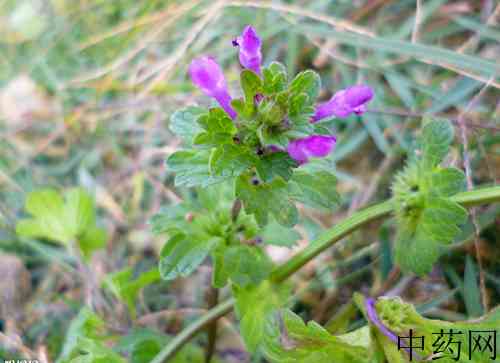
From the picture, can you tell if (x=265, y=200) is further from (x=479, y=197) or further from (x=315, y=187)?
(x=479, y=197)

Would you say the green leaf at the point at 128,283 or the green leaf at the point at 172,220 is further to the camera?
the green leaf at the point at 128,283

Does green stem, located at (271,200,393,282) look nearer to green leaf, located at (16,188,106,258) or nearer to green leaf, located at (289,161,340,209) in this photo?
green leaf, located at (289,161,340,209)

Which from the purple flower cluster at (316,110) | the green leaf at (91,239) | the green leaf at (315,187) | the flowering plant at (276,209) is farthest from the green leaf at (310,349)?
the green leaf at (91,239)

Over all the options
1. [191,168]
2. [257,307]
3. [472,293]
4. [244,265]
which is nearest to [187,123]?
[191,168]

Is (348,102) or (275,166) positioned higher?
(348,102)

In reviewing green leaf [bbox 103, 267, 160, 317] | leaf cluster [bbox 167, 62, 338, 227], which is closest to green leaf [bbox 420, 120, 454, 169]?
leaf cluster [bbox 167, 62, 338, 227]

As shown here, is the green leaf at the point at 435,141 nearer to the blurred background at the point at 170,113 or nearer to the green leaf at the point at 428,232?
the green leaf at the point at 428,232
